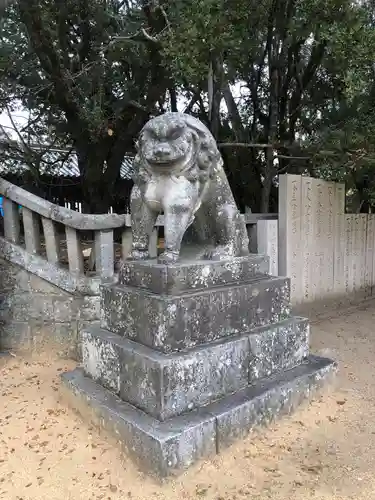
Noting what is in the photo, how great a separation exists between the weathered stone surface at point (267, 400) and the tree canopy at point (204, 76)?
2716mm

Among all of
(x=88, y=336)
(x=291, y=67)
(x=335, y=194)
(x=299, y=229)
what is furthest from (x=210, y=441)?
(x=291, y=67)

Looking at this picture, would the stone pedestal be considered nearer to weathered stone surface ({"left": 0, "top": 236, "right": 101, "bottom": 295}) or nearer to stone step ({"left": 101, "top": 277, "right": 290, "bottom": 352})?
stone step ({"left": 101, "top": 277, "right": 290, "bottom": 352})

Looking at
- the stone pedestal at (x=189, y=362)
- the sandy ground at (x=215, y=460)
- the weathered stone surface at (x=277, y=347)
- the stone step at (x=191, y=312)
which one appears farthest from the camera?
the weathered stone surface at (x=277, y=347)

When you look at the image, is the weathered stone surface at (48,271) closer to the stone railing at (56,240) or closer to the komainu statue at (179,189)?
the stone railing at (56,240)

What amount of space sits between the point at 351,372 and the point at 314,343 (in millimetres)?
856

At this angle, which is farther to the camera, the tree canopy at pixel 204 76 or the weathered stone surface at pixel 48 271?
the tree canopy at pixel 204 76

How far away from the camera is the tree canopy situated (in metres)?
3.95

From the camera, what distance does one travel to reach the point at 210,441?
2.29 meters

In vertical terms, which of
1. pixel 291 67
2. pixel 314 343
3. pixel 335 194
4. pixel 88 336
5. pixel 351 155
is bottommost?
pixel 314 343

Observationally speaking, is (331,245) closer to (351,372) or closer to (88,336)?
(351,372)

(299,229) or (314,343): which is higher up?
(299,229)

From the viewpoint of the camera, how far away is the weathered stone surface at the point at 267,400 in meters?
2.38

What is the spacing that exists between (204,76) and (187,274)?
297cm

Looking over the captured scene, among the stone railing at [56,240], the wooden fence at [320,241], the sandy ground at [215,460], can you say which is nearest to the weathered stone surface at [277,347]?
the sandy ground at [215,460]
